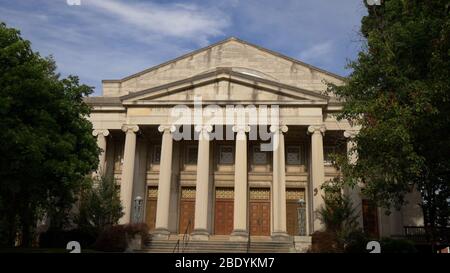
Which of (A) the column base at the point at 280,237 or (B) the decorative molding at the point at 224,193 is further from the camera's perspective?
(B) the decorative molding at the point at 224,193

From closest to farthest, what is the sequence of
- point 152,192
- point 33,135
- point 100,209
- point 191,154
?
point 33,135, point 100,209, point 152,192, point 191,154

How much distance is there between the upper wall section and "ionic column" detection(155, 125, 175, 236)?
6490 millimetres

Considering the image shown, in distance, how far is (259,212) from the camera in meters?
32.1

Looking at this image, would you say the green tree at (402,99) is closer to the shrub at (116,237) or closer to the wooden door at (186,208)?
the shrub at (116,237)

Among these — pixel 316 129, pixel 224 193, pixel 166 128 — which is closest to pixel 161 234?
pixel 224 193

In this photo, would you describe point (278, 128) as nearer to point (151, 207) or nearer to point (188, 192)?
point (188, 192)

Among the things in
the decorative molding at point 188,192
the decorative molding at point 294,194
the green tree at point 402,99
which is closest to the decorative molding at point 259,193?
the decorative molding at point 294,194

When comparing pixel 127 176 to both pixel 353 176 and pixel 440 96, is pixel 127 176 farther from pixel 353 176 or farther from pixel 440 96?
pixel 440 96

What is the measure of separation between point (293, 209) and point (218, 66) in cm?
1160

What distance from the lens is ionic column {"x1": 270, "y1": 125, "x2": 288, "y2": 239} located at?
2786cm

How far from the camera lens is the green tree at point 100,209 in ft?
87.1

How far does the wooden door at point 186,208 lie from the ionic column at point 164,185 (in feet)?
11.5

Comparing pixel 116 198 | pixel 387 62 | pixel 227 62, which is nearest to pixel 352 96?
pixel 387 62
